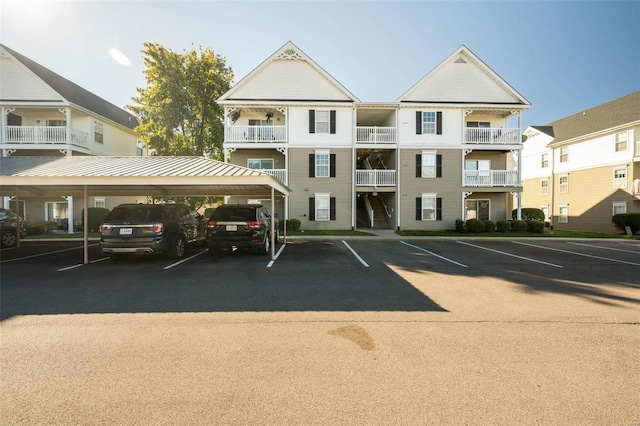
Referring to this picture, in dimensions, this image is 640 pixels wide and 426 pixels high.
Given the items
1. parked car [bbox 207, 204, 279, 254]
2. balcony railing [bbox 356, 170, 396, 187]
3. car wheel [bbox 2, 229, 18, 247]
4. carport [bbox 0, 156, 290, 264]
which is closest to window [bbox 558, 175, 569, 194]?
balcony railing [bbox 356, 170, 396, 187]

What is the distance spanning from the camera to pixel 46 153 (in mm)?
22484

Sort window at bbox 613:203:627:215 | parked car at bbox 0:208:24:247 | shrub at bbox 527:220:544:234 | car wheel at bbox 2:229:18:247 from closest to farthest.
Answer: parked car at bbox 0:208:24:247 → car wheel at bbox 2:229:18:247 → shrub at bbox 527:220:544:234 → window at bbox 613:203:627:215

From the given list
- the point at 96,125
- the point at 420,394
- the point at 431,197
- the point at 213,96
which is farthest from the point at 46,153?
the point at 420,394

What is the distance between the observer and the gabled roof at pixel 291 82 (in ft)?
67.4

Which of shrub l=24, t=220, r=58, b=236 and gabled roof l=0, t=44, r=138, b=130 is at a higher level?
gabled roof l=0, t=44, r=138, b=130

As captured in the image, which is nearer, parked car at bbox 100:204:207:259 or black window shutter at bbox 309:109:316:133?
parked car at bbox 100:204:207:259

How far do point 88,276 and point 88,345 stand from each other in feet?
15.6

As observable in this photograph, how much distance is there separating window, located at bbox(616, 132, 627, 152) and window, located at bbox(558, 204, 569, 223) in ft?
19.0

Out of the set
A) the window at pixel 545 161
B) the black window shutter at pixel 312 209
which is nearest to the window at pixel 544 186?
the window at pixel 545 161

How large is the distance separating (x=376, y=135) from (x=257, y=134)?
807 cm

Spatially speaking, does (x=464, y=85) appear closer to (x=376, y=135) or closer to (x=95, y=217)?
(x=376, y=135)

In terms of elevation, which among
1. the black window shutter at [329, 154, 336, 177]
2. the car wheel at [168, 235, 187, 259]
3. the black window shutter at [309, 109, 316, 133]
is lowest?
the car wheel at [168, 235, 187, 259]

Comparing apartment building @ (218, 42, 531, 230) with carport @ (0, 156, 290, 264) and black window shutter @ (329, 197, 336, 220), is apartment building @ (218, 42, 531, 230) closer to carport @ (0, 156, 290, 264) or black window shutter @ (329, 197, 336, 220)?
black window shutter @ (329, 197, 336, 220)

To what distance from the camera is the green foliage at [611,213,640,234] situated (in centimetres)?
2041
